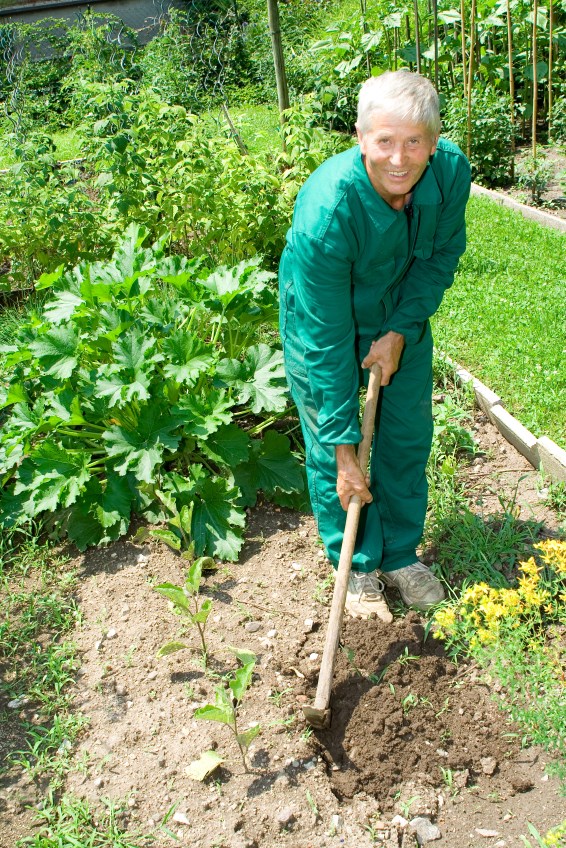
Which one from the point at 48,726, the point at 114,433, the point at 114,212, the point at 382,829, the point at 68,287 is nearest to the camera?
the point at 382,829

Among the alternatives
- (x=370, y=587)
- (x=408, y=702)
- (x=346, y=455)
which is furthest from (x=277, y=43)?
(x=408, y=702)

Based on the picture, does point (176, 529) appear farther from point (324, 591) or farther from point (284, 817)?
point (284, 817)

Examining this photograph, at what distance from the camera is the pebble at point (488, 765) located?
7.84ft

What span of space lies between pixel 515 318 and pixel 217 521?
214cm

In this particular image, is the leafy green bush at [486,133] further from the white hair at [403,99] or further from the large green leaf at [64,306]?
the white hair at [403,99]

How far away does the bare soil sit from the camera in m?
2.30

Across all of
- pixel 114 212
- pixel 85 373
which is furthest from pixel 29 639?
pixel 114 212

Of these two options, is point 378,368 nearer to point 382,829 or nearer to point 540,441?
point 540,441

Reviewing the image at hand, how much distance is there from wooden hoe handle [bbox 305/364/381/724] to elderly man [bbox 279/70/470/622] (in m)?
0.05

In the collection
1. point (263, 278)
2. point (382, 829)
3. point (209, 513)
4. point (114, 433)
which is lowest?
point (382, 829)

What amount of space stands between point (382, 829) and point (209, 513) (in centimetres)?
139

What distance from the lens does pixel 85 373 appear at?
3.33 m

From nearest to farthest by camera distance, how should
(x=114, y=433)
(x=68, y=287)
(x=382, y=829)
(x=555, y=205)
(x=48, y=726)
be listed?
1. (x=382, y=829)
2. (x=48, y=726)
3. (x=114, y=433)
4. (x=68, y=287)
5. (x=555, y=205)

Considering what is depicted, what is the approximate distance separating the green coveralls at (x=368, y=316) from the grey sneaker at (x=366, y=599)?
0.07 m
